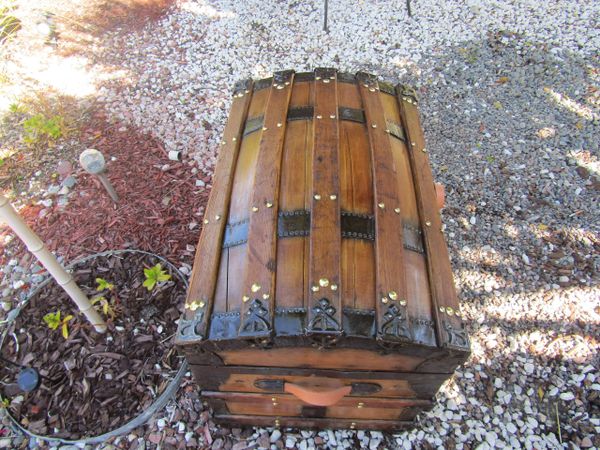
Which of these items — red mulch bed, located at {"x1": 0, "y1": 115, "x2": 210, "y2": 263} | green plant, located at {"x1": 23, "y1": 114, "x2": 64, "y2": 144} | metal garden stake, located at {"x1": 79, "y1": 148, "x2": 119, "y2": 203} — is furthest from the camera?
green plant, located at {"x1": 23, "y1": 114, "x2": 64, "y2": 144}

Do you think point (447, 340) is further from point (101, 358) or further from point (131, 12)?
point (131, 12)

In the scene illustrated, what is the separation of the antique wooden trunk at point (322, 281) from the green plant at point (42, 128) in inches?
89.6

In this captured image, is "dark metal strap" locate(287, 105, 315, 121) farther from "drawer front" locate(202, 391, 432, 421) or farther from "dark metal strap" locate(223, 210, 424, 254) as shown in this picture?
"drawer front" locate(202, 391, 432, 421)

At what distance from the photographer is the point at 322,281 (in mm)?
1863

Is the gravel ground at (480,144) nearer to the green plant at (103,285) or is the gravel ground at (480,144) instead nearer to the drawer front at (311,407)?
the drawer front at (311,407)

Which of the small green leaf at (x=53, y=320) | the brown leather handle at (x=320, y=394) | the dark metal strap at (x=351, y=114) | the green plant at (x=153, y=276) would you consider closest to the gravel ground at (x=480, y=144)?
the brown leather handle at (x=320, y=394)

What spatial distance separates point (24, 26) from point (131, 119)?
2.41m

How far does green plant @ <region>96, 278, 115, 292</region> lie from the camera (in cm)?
286

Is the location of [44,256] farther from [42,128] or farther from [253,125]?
[42,128]

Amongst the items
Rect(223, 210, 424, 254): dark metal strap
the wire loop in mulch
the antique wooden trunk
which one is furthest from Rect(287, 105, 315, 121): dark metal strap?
the wire loop in mulch

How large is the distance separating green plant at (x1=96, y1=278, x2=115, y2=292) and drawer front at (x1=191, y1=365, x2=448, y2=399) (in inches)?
45.5

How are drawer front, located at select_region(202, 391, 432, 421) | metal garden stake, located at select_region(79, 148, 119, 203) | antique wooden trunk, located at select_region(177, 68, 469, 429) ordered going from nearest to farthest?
antique wooden trunk, located at select_region(177, 68, 469, 429)
drawer front, located at select_region(202, 391, 432, 421)
metal garden stake, located at select_region(79, 148, 119, 203)

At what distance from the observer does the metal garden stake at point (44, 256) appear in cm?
196

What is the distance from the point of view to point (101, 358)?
2.73m
